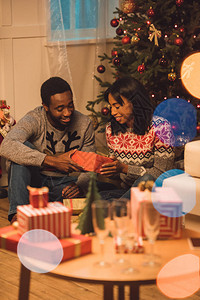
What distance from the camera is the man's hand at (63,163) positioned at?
2.43 metres

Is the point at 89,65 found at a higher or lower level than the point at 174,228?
higher

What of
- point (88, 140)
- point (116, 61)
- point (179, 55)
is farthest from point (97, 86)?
point (88, 140)

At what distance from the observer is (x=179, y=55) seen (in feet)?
11.0

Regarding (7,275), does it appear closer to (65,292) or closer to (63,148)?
(65,292)

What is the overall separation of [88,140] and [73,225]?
1.28 metres

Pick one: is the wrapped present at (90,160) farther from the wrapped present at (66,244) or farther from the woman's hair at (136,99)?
the wrapped present at (66,244)

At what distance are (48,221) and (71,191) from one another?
1150 millimetres

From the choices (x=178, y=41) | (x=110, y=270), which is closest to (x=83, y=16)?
(x=178, y=41)

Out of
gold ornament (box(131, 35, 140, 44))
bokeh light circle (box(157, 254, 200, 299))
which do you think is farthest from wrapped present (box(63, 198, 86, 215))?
gold ornament (box(131, 35, 140, 44))

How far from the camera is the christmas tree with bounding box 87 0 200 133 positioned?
3186 mm

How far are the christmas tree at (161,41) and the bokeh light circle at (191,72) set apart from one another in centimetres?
6

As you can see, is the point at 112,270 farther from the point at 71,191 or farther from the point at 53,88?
the point at 53,88

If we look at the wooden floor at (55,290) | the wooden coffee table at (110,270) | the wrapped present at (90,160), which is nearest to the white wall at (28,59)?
the wrapped present at (90,160)

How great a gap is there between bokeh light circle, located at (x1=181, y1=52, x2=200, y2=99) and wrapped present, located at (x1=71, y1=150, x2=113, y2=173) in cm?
113
